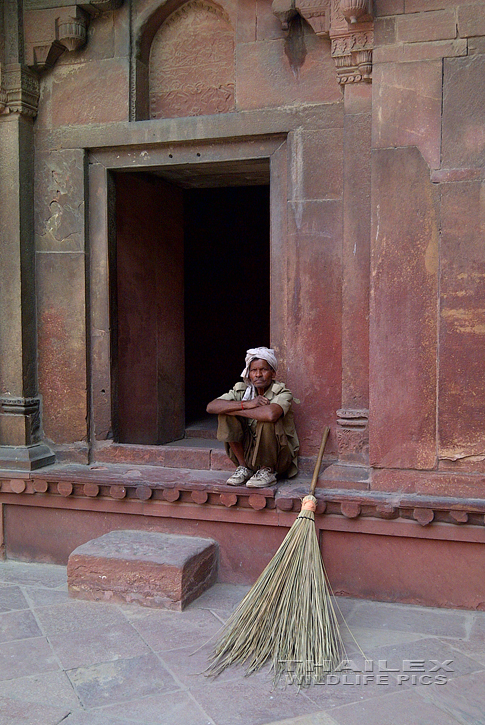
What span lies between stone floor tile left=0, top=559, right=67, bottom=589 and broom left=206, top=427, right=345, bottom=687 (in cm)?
152

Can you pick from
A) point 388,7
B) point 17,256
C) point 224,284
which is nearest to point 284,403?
point 17,256

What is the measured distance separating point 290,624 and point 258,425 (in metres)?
1.34

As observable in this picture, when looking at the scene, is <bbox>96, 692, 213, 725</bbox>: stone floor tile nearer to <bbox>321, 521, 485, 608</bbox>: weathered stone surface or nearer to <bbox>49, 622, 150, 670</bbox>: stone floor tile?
<bbox>49, 622, 150, 670</bbox>: stone floor tile

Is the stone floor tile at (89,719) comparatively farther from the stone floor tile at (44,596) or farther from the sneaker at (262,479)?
the sneaker at (262,479)

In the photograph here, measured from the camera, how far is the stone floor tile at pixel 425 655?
3486mm

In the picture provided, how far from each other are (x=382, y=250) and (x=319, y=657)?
2.41 metres

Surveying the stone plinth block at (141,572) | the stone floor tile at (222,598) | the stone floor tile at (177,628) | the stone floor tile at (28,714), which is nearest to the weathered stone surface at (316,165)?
the stone plinth block at (141,572)

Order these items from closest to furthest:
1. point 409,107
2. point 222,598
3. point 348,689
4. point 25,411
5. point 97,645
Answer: point 348,689, point 97,645, point 409,107, point 222,598, point 25,411

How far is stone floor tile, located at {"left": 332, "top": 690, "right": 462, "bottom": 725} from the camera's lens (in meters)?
3.01

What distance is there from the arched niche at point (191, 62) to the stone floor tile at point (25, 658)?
3820 millimetres

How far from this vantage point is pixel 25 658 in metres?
3.62

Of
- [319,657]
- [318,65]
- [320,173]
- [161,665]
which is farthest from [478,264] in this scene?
[161,665]

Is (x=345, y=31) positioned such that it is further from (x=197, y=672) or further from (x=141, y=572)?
(x=197, y=672)

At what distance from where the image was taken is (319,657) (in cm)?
343
